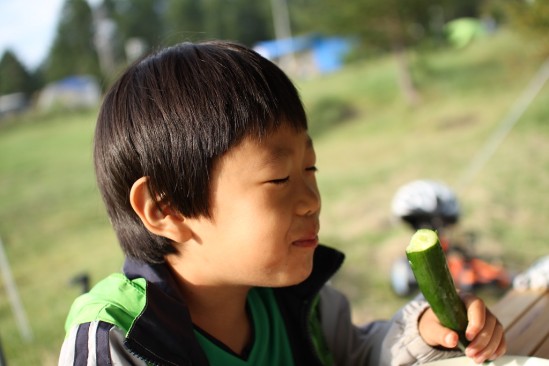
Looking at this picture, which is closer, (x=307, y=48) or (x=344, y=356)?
(x=344, y=356)

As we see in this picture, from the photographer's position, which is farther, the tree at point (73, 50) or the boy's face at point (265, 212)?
the tree at point (73, 50)

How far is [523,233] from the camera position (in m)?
4.84

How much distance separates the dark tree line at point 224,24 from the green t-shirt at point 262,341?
0.72 meters

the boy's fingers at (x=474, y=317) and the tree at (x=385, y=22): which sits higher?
the boy's fingers at (x=474, y=317)

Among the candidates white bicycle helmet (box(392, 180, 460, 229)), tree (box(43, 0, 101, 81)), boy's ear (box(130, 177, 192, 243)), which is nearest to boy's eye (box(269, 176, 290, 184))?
boy's ear (box(130, 177, 192, 243))

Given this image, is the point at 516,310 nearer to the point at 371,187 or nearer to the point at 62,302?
the point at 62,302

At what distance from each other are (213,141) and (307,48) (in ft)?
90.4

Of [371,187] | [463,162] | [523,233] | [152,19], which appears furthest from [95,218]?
[152,19]

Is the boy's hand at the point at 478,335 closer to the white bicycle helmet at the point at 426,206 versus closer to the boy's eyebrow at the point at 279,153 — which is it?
the boy's eyebrow at the point at 279,153

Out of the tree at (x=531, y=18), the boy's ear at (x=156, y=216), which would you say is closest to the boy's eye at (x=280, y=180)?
the boy's ear at (x=156, y=216)

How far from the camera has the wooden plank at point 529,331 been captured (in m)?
1.34

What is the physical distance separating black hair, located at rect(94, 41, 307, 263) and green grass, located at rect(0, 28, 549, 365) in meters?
0.44

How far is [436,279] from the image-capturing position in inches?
42.8

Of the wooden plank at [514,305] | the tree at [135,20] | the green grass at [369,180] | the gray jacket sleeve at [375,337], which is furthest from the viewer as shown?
the tree at [135,20]
